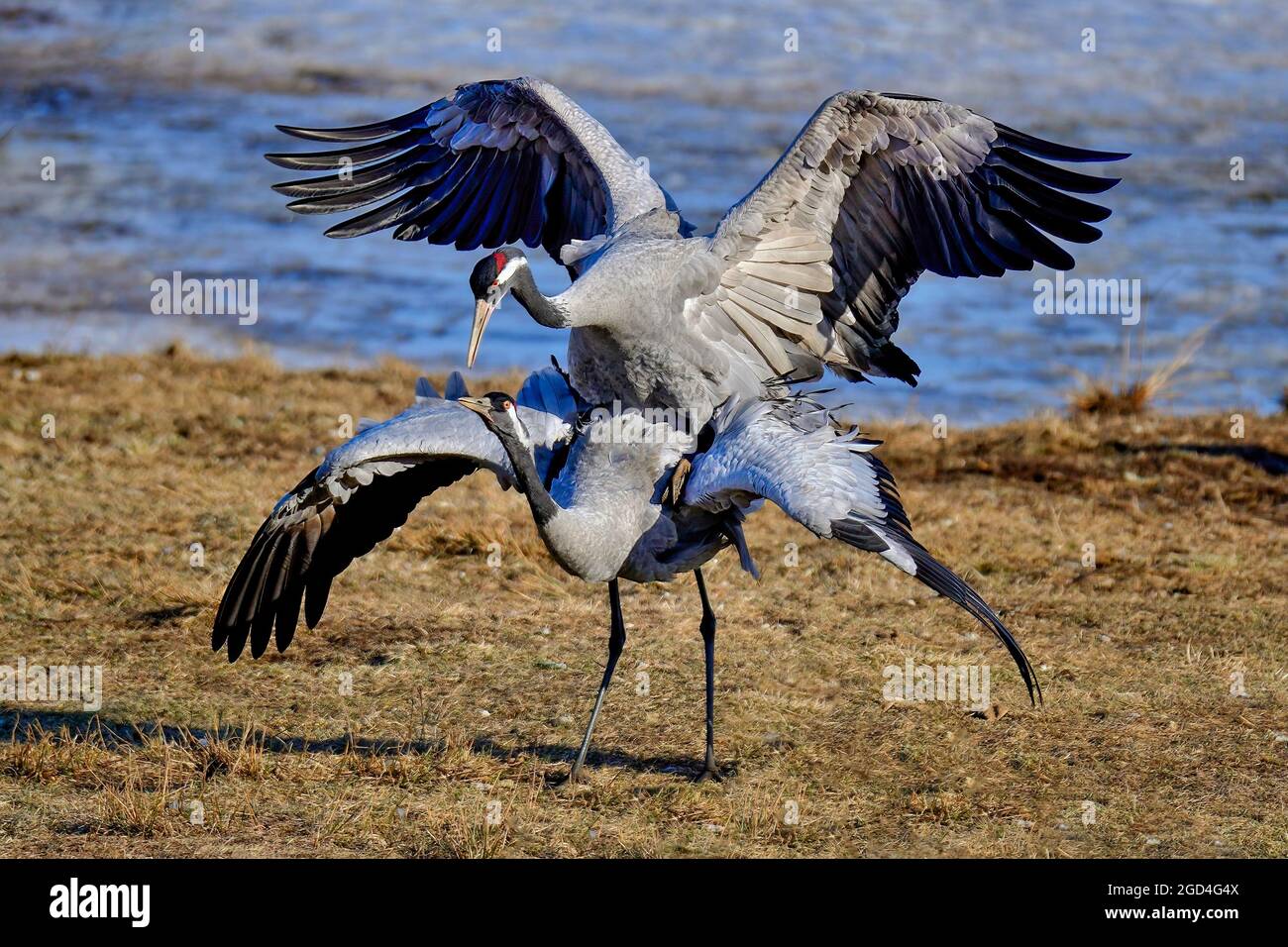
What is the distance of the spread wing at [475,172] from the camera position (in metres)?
6.46

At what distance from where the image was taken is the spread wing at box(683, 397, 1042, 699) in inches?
182

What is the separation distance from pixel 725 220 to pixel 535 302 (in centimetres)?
110

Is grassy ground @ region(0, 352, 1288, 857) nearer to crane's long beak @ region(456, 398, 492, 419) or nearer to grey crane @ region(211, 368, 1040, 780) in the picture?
grey crane @ region(211, 368, 1040, 780)

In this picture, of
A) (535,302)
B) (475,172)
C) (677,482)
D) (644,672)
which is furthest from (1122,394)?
(535,302)

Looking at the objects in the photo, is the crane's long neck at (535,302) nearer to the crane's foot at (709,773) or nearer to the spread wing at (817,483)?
the spread wing at (817,483)

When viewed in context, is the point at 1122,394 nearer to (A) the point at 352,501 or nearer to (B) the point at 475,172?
(B) the point at 475,172

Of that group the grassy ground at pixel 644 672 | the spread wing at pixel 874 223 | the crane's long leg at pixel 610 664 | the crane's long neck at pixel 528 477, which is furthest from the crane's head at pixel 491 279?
the grassy ground at pixel 644 672

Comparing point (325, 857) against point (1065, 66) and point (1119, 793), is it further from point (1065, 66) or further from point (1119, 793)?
point (1065, 66)

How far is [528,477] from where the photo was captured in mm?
4867

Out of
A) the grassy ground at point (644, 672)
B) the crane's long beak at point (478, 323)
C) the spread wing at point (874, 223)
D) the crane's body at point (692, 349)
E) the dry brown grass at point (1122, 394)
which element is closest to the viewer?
the crane's long beak at point (478, 323)

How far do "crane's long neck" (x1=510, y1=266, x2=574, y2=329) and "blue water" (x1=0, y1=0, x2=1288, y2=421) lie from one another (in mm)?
6847

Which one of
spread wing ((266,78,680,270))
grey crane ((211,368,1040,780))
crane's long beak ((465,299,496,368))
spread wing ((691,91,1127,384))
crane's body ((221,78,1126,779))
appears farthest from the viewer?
spread wing ((266,78,680,270))

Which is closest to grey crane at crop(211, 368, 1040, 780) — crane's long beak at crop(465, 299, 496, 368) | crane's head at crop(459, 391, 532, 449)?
crane's head at crop(459, 391, 532, 449)

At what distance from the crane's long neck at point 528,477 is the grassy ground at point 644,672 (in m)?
0.98
